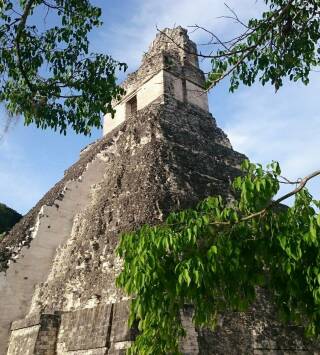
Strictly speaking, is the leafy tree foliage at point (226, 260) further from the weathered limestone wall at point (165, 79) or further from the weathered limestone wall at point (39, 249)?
the weathered limestone wall at point (165, 79)

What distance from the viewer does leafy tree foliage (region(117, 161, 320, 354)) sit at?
9.23 feet

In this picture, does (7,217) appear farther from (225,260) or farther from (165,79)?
(225,260)

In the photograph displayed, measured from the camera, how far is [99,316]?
19.2 ft

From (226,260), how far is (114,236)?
4306mm

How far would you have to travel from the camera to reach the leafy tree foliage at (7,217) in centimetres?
1731

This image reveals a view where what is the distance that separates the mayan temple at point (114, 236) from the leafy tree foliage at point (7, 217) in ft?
24.1

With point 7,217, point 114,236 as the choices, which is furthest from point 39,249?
point 7,217

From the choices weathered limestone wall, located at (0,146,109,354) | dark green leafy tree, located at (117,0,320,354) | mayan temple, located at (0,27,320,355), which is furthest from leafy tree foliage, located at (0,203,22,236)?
dark green leafy tree, located at (117,0,320,354)

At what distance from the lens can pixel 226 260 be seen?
2.93m

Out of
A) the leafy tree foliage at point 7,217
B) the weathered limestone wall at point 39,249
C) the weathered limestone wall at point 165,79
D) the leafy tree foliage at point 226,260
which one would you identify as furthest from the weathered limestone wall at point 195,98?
the leafy tree foliage at point 7,217

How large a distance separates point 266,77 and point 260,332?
3.69 metres

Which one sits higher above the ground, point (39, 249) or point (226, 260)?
point (39, 249)

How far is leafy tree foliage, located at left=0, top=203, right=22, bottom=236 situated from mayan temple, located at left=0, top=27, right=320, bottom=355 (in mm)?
7350

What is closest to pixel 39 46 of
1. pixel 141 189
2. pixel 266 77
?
pixel 266 77
